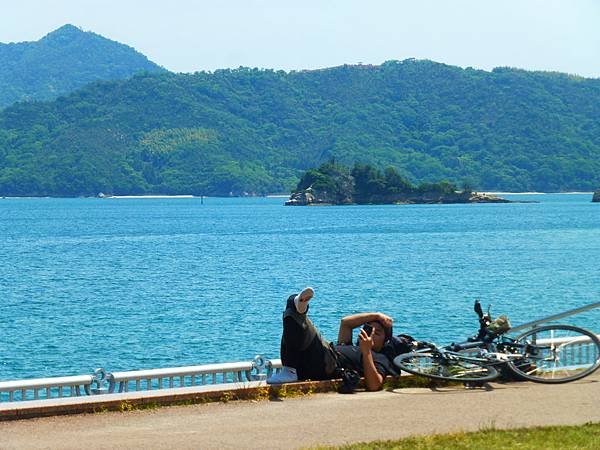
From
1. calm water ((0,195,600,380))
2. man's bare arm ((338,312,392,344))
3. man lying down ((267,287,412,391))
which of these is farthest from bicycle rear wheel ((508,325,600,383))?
calm water ((0,195,600,380))

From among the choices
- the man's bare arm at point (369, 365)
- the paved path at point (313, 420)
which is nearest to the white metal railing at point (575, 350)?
the paved path at point (313, 420)

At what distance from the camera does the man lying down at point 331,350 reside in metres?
11.3

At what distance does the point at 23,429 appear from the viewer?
9750 millimetres

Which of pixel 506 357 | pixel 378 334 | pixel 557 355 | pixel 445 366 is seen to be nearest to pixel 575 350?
pixel 557 355

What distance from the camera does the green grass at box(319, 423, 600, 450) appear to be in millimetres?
8820

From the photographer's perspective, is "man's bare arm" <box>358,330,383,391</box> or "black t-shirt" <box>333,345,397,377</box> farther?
"black t-shirt" <box>333,345,397,377</box>

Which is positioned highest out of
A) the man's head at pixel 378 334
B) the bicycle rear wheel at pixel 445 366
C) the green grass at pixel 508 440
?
the man's head at pixel 378 334

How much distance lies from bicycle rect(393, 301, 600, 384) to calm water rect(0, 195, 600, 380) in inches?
791

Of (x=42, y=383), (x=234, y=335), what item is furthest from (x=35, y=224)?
(x=42, y=383)

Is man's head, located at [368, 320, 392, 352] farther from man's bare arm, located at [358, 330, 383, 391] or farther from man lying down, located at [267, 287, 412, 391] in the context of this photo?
man's bare arm, located at [358, 330, 383, 391]

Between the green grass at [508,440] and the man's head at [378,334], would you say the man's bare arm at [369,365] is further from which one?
the green grass at [508,440]

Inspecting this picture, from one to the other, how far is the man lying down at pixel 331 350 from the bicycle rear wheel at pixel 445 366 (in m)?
0.24

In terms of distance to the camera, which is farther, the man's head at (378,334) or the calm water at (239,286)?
the calm water at (239,286)

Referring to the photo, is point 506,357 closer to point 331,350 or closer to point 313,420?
point 331,350
